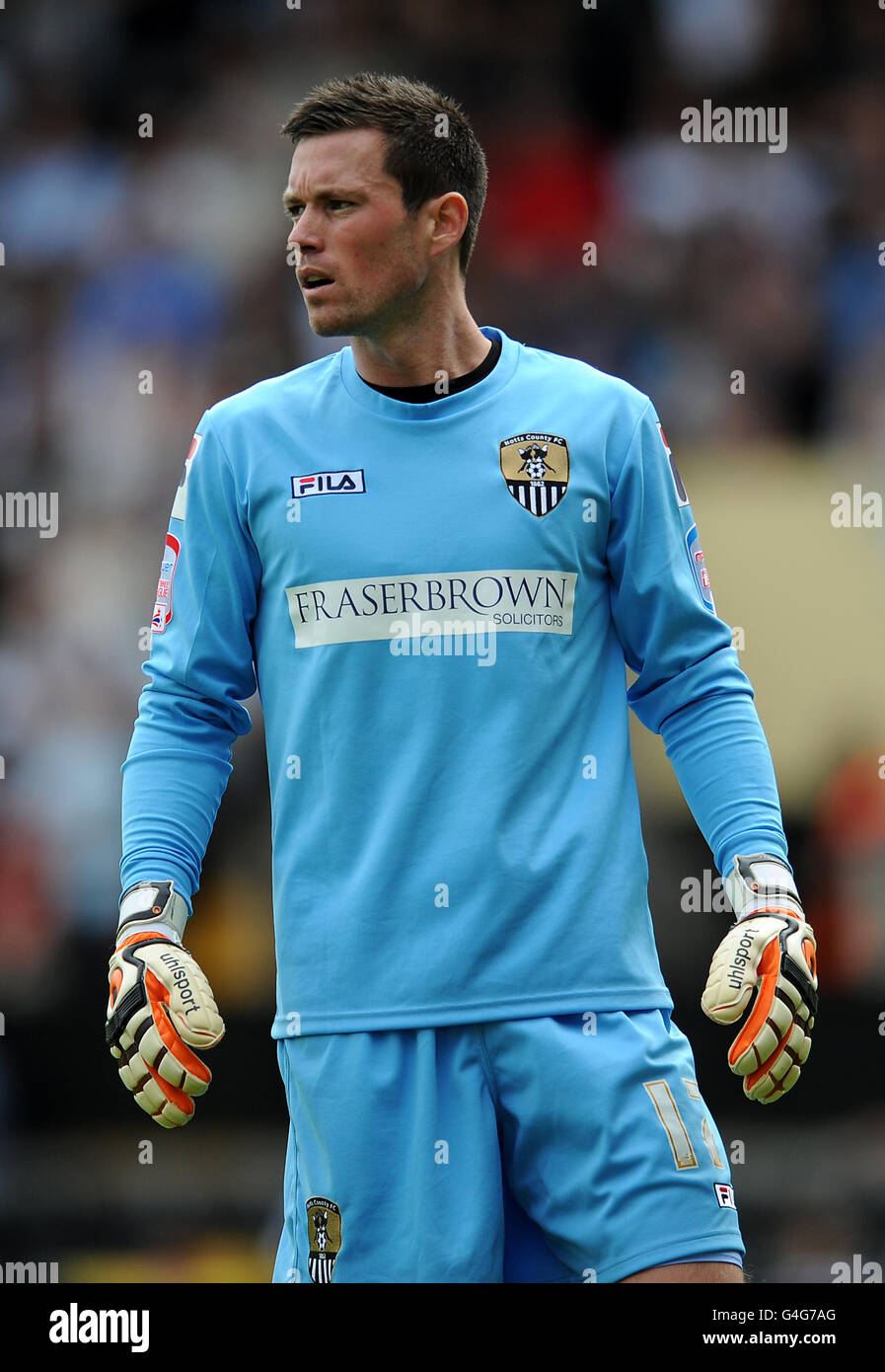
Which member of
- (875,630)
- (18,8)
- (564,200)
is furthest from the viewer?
(18,8)

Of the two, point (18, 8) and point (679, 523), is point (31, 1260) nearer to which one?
point (679, 523)

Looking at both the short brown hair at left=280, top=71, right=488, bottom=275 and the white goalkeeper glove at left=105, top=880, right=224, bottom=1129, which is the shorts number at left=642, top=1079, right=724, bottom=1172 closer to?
the white goalkeeper glove at left=105, top=880, right=224, bottom=1129

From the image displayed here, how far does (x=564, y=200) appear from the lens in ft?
22.1

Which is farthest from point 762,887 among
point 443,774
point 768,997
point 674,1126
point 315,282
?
point 315,282

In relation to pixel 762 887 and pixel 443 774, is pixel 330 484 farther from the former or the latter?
pixel 762 887

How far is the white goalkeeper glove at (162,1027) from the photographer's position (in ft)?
8.36

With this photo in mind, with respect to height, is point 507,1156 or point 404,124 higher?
point 404,124

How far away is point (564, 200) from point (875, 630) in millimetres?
2119

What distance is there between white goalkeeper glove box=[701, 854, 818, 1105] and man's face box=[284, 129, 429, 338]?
1089mm

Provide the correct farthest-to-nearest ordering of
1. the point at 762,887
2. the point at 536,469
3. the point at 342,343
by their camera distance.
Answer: the point at 342,343, the point at 536,469, the point at 762,887

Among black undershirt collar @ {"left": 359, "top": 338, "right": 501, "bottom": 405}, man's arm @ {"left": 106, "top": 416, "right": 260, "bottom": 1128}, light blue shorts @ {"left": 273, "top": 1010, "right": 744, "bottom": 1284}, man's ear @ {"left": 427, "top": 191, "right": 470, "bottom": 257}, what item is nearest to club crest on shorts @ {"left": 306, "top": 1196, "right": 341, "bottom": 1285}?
light blue shorts @ {"left": 273, "top": 1010, "right": 744, "bottom": 1284}

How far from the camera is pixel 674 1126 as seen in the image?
2633mm

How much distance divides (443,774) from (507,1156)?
0.56m

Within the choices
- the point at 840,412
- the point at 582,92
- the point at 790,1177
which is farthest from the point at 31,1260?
the point at 582,92
